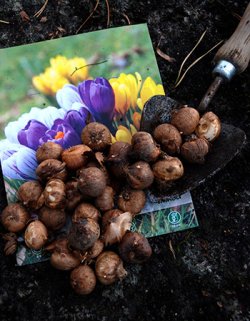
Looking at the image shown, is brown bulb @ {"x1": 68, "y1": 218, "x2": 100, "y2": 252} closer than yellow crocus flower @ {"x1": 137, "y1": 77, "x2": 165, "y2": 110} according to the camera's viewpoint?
Yes

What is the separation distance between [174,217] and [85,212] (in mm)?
405

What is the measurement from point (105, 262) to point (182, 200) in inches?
17.2

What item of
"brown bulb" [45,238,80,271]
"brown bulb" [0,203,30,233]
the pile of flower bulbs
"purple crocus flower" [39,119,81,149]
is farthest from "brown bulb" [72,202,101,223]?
"purple crocus flower" [39,119,81,149]

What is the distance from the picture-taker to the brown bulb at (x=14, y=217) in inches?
69.1

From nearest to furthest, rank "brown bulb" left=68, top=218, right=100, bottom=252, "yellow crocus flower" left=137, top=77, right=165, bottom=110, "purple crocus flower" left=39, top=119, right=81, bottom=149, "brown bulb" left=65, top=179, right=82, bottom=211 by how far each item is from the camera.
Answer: "brown bulb" left=68, top=218, right=100, bottom=252
"brown bulb" left=65, top=179, right=82, bottom=211
"purple crocus flower" left=39, top=119, right=81, bottom=149
"yellow crocus flower" left=137, top=77, right=165, bottom=110

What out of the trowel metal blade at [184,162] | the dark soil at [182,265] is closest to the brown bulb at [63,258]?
the dark soil at [182,265]

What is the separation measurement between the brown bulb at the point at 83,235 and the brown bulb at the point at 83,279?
9cm

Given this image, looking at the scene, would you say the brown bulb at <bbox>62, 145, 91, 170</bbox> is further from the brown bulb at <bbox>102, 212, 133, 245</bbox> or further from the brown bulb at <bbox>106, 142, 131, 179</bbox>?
the brown bulb at <bbox>102, 212, 133, 245</bbox>

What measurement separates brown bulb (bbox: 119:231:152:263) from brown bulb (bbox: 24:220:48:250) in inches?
11.6

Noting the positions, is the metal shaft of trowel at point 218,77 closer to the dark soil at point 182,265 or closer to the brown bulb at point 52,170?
the dark soil at point 182,265

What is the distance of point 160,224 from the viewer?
188 cm

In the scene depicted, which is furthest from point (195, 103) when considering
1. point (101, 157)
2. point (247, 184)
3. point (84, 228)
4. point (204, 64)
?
point (84, 228)

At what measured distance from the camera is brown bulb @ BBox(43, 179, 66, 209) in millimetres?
1686

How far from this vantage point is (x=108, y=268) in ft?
5.52
